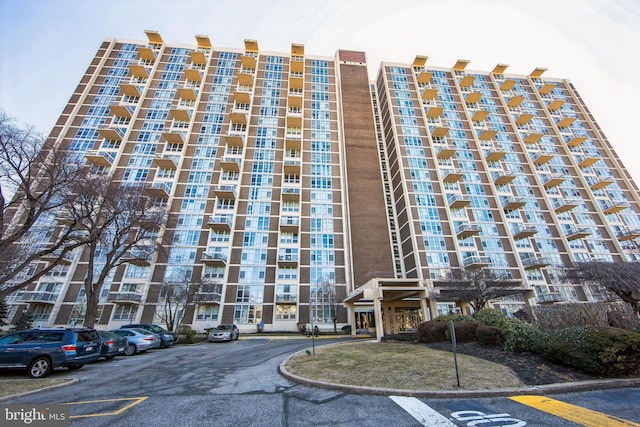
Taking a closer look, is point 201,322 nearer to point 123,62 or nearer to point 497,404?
point 497,404

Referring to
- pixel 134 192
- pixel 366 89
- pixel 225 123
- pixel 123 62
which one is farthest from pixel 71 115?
pixel 366 89

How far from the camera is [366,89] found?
200ft

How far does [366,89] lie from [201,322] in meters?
56.4

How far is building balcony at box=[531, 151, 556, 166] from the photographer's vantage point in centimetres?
4944

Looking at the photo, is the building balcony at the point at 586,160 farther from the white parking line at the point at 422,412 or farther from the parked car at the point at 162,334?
the parked car at the point at 162,334

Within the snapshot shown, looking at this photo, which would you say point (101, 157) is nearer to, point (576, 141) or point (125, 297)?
point (125, 297)

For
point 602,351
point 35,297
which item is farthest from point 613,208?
point 35,297

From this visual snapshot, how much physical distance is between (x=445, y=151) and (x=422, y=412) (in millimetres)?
49319

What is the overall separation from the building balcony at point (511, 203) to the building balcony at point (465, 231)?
7.98 m

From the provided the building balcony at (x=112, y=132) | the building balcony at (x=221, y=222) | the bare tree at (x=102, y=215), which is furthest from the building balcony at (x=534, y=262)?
the building balcony at (x=112, y=132)

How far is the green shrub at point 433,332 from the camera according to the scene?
1562 cm

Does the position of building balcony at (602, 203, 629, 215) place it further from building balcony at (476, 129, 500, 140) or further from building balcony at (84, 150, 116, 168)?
building balcony at (84, 150, 116, 168)

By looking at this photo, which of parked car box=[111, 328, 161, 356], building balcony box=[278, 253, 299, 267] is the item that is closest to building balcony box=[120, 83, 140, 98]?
building balcony box=[278, 253, 299, 267]

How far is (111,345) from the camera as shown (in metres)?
13.8
